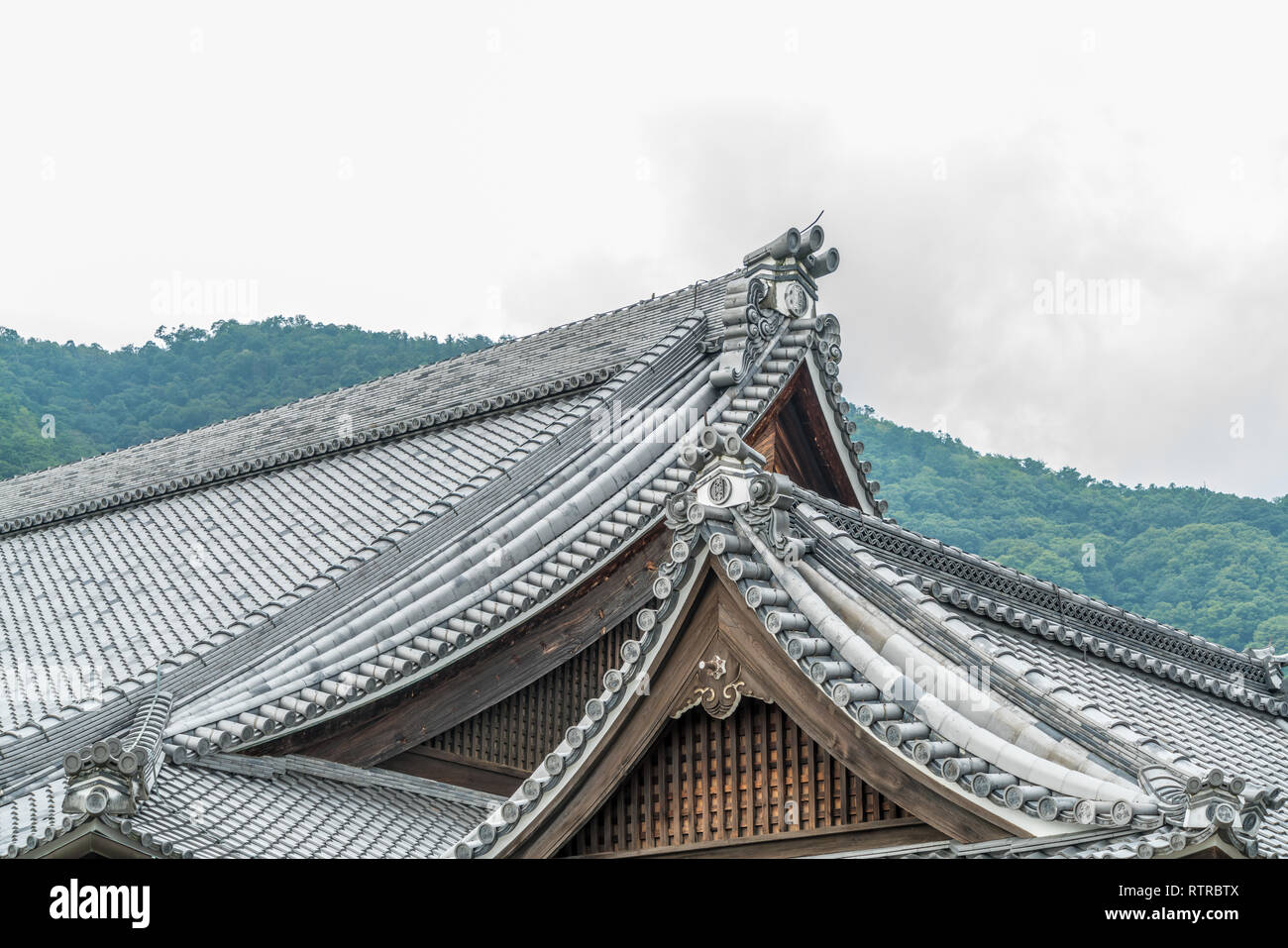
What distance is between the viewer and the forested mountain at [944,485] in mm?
41250

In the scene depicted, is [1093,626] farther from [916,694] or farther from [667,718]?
[667,718]

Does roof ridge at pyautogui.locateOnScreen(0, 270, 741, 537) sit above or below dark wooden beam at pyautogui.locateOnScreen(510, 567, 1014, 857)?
above

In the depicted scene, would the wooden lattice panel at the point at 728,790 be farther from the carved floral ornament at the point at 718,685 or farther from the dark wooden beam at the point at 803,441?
the dark wooden beam at the point at 803,441

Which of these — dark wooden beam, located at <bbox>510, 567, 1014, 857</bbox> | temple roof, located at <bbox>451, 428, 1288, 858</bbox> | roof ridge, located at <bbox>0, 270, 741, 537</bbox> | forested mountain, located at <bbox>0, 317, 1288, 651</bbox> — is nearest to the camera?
temple roof, located at <bbox>451, 428, 1288, 858</bbox>

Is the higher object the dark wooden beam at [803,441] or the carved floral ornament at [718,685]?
the dark wooden beam at [803,441]

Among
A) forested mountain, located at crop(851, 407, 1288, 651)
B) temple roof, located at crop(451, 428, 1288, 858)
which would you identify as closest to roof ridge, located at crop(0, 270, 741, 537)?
temple roof, located at crop(451, 428, 1288, 858)

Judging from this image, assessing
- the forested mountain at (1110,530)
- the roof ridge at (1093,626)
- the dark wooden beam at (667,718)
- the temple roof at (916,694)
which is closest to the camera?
the temple roof at (916,694)

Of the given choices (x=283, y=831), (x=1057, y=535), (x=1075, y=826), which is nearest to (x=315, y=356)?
(x=1057, y=535)

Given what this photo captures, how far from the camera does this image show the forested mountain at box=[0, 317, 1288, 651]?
135ft

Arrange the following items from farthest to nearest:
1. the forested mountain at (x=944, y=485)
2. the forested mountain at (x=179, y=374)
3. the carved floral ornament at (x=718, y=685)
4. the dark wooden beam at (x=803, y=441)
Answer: the forested mountain at (x=944, y=485), the forested mountain at (x=179, y=374), the dark wooden beam at (x=803, y=441), the carved floral ornament at (x=718, y=685)

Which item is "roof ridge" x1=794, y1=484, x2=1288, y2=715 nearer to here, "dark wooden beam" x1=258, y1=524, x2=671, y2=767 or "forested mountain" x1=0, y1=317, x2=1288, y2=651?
"dark wooden beam" x1=258, y1=524, x2=671, y2=767

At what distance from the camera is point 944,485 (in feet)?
185

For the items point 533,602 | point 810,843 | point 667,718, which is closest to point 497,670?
point 533,602

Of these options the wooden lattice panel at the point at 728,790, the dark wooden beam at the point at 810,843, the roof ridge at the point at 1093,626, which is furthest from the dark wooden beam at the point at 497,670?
the dark wooden beam at the point at 810,843
